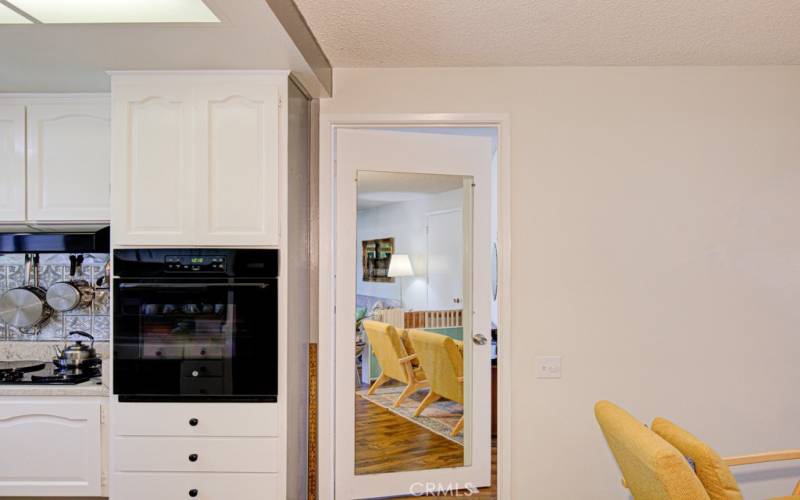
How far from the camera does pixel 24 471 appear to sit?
2.45m

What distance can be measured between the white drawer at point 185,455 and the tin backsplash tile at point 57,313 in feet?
2.99

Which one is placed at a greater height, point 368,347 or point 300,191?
point 300,191

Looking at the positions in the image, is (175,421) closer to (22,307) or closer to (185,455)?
(185,455)

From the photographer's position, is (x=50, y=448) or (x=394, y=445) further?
(x=394, y=445)

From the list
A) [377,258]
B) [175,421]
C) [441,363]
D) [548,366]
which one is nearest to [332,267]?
[377,258]

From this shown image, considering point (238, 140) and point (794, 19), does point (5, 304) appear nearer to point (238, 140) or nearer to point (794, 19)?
point (238, 140)

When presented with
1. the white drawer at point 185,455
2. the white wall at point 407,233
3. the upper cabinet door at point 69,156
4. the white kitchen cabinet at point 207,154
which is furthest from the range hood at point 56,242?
the white wall at point 407,233

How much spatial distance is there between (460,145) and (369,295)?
1014mm

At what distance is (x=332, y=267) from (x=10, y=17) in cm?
166

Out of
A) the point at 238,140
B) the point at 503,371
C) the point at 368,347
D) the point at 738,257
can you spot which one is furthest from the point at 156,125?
the point at 738,257

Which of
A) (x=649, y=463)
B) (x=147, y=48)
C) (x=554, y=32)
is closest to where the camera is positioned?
(x=649, y=463)

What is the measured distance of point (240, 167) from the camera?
2342 mm

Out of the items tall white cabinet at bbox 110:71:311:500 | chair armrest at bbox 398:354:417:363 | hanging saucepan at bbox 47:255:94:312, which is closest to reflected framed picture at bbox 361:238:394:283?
chair armrest at bbox 398:354:417:363

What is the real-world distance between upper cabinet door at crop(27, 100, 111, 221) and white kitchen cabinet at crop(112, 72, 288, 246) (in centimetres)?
40
